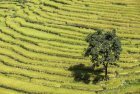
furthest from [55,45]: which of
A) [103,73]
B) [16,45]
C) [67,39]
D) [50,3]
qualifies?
[50,3]

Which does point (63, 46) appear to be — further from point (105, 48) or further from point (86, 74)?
point (105, 48)

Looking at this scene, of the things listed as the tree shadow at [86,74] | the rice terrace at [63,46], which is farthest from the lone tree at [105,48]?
the tree shadow at [86,74]

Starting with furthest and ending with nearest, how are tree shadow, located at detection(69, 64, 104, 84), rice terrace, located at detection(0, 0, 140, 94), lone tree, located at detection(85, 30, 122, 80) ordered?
tree shadow, located at detection(69, 64, 104, 84) < rice terrace, located at detection(0, 0, 140, 94) < lone tree, located at detection(85, 30, 122, 80)

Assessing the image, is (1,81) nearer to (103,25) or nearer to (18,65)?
(18,65)

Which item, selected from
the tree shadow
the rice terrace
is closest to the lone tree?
the rice terrace

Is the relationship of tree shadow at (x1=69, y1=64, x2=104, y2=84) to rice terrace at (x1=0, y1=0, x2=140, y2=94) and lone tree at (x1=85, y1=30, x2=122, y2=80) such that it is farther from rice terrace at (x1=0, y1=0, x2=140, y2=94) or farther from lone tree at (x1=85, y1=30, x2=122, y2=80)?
lone tree at (x1=85, y1=30, x2=122, y2=80)

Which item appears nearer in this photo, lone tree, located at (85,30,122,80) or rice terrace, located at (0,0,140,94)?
lone tree, located at (85,30,122,80)

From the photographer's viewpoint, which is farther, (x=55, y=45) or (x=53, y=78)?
(x=55, y=45)

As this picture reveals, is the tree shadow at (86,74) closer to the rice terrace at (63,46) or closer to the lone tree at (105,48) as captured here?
the rice terrace at (63,46)

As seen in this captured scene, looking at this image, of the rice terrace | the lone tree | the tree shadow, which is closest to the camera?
the lone tree
